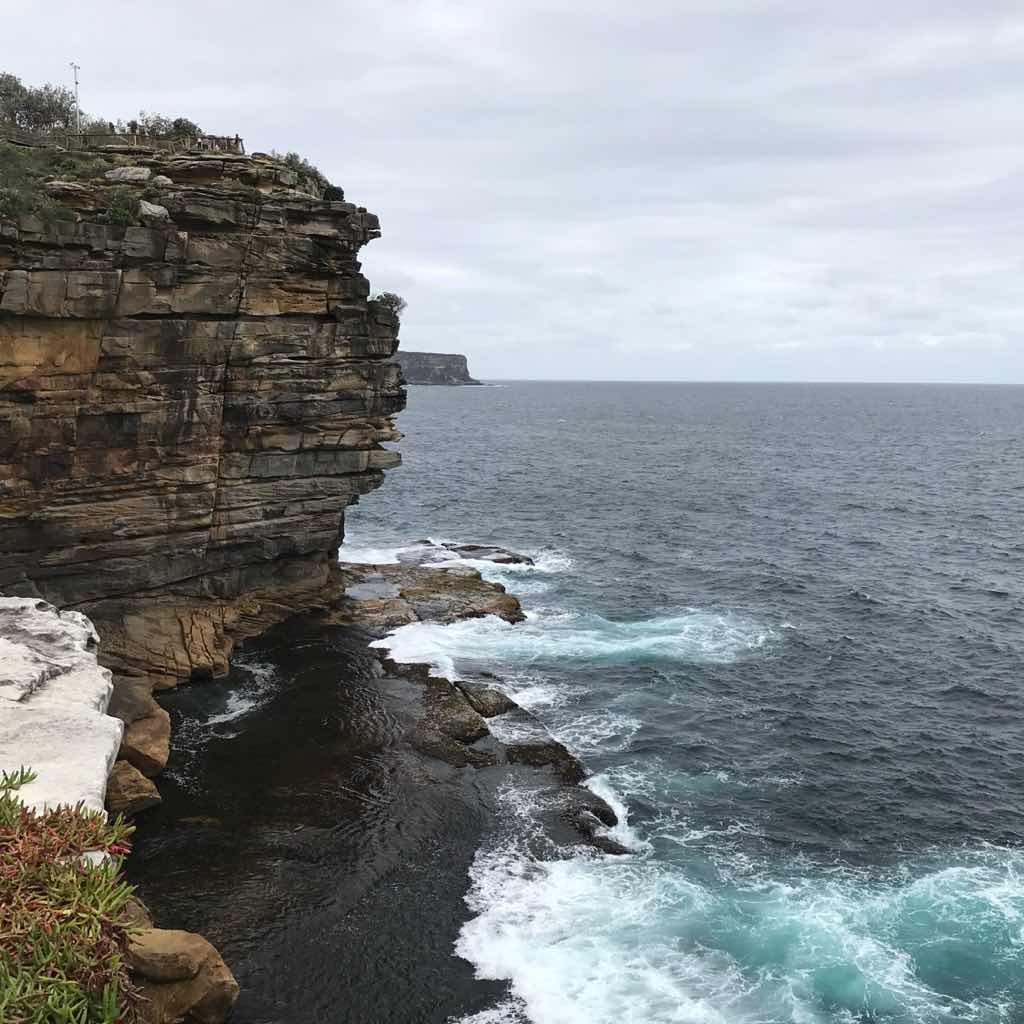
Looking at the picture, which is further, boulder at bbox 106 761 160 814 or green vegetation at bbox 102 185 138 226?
green vegetation at bbox 102 185 138 226

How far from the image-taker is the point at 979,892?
30.9 m

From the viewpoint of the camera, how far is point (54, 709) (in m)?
24.7

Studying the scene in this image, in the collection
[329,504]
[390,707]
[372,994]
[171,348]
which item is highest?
[171,348]

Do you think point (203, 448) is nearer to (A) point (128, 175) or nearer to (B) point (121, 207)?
(B) point (121, 207)

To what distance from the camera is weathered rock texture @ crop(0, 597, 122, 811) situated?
21188 millimetres

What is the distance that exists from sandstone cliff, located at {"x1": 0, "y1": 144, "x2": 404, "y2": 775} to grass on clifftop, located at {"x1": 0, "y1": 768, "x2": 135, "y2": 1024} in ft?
61.4

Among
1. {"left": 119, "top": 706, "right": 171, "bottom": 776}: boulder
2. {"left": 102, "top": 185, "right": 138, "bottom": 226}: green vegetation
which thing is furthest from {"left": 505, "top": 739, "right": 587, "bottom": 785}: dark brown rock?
{"left": 102, "top": 185, "right": 138, "bottom": 226}: green vegetation

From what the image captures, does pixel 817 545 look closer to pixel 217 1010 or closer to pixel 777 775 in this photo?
pixel 777 775

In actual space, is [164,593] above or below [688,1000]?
above

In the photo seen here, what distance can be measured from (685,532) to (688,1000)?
60689 mm

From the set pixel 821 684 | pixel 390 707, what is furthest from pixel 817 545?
pixel 390 707

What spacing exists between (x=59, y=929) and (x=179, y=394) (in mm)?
33225

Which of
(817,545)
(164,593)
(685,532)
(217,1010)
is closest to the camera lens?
(217,1010)

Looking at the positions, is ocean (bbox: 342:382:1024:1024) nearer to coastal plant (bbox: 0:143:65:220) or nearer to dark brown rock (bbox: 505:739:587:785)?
dark brown rock (bbox: 505:739:587:785)
